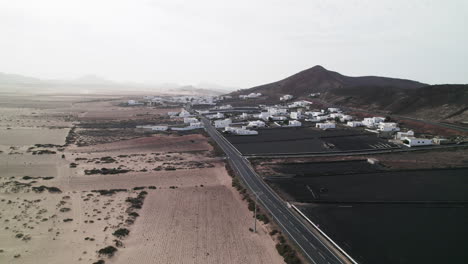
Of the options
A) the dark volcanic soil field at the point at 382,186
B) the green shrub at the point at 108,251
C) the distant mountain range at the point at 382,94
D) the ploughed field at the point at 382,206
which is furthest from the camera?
the distant mountain range at the point at 382,94

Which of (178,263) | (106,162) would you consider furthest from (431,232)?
(106,162)

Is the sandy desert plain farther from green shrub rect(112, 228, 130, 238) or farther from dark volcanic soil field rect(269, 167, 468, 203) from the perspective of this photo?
dark volcanic soil field rect(269, 167, 468, 203)

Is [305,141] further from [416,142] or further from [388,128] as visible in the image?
[388,128]

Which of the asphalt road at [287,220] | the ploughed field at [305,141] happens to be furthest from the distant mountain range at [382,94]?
the asphalt road at [287,220]

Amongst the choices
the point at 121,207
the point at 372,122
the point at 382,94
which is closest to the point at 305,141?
the point at 372,122

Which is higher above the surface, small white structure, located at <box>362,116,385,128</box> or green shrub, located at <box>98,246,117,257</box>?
small white structure, located at <box>362,116,385,128</box>

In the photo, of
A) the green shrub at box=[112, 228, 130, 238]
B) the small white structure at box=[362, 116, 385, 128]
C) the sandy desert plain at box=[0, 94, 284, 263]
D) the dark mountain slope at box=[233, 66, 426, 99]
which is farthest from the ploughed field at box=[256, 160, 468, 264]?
the dark mountain slope at box=[233, 66, 426, 99]

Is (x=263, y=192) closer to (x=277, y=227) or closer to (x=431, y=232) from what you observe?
(x=277, y=227)

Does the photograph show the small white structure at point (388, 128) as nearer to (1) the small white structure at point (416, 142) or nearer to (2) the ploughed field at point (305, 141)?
(2) the ploughed field at point (305, 141)
